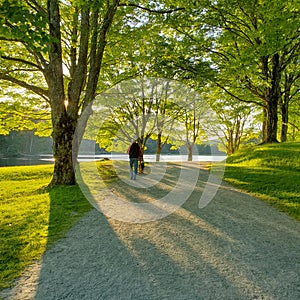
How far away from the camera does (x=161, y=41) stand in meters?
14.4

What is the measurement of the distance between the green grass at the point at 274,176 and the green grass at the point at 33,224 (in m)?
5.65

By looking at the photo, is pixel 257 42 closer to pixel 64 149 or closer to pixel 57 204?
pixel 64 149

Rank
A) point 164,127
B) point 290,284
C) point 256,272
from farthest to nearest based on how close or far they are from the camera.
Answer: point 164,127 → point 256,272 → point 290,284

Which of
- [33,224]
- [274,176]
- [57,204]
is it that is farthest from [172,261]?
[274,176]

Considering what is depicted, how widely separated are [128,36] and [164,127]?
1422 centimetres

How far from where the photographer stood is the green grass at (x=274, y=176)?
7666 mm

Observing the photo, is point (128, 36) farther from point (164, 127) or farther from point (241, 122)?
point (241, 122)

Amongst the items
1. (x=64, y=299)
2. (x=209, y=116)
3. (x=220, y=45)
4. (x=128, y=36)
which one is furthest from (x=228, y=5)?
(x=209, y=116)

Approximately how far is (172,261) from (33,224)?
342cm

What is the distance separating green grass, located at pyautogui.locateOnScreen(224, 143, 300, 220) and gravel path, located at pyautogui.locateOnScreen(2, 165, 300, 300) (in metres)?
1.82

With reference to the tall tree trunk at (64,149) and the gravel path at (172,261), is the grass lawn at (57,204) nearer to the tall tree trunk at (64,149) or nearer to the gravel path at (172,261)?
the gravel path at (172,261)

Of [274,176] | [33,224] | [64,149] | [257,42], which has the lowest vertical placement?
[33,224]

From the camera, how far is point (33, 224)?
552cm

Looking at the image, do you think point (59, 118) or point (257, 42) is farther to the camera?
point (257, 42)
